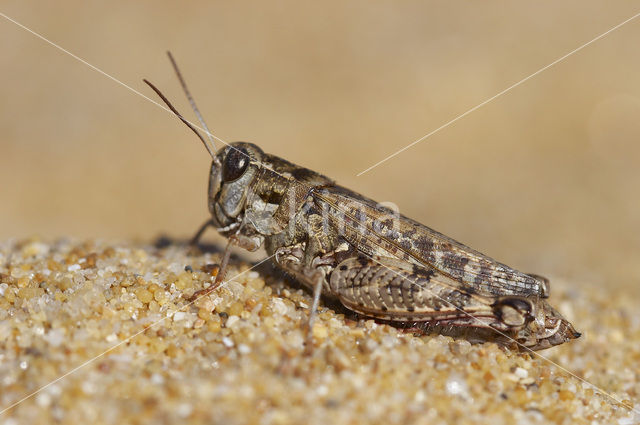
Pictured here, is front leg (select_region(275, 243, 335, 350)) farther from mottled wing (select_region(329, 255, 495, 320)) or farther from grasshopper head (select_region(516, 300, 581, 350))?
grasshopper head (select_region(516, 300, 581, 350))

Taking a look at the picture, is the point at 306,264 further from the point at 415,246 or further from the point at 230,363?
the point at 230,363

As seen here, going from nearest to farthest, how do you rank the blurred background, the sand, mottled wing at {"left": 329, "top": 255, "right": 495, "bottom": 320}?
the sand
mottled wing at {"left": 329, "top": 255, "right": 495, "bottom": 320}
the blurred background

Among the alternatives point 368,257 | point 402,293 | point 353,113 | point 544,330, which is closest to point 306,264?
point 368,257

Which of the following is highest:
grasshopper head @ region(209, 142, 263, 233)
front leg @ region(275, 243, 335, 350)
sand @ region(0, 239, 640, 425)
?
grasshopper head @ region(209, 142, 263, 233)

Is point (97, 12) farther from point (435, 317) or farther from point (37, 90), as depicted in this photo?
point (435, 317)

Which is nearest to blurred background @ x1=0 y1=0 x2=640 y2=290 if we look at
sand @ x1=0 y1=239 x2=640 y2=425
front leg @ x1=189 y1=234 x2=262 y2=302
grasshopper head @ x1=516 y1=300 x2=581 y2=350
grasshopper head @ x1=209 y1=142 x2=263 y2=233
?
grasshopper head @ x1=516 y1=300 x2=581 y2=350
